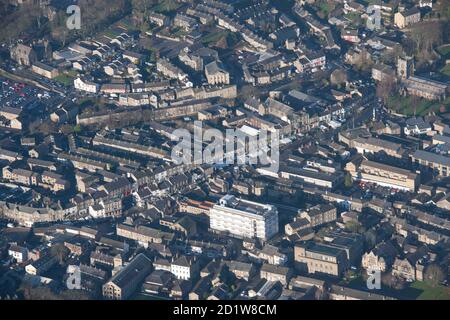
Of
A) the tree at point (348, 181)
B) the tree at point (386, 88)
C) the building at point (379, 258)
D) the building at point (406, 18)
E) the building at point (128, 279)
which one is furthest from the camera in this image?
the building at point (406, 18)

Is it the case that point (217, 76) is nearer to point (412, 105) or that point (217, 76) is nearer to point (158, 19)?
point (158, 19)

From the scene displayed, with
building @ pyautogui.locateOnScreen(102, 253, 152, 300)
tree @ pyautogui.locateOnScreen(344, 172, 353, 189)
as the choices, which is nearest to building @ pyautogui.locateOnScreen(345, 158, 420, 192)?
tree @ pyautogui.locateOnScreen(344, 172, 353, 189)

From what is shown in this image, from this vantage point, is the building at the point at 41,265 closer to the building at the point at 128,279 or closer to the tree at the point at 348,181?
the building at the point at 128,279

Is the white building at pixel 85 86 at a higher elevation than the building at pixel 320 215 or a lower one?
lower

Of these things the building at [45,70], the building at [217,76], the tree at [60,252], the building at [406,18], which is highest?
the building at [406,18]

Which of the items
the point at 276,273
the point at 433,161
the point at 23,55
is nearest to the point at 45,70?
the point at 23,55

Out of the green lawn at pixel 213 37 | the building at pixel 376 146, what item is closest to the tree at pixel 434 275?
the building at pixel 376 146

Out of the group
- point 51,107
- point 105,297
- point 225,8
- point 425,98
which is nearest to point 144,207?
point 105,297

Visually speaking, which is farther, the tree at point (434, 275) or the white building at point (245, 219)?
the white building at point (245, 219)
